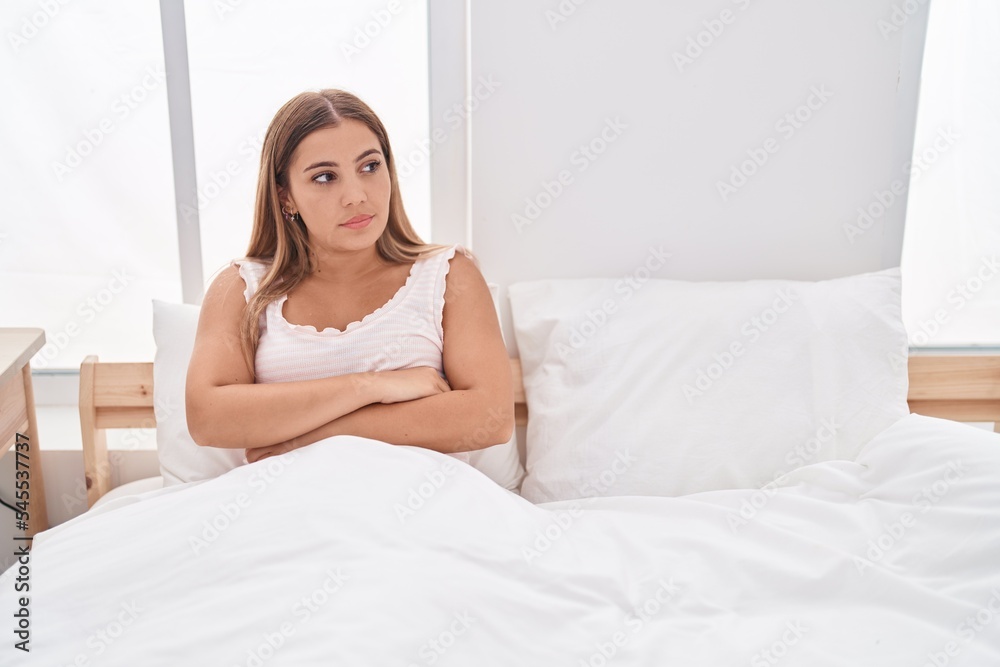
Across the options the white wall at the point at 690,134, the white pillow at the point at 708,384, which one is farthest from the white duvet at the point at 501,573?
the white wall at the point at 690,134

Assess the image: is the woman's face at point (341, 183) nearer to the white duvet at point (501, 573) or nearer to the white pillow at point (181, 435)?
the white pillow at point (181, 435)

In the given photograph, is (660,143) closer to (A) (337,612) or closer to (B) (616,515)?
(B) (616,515)

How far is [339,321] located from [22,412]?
623mm

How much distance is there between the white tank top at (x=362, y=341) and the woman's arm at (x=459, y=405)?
0.03m

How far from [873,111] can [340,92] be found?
1.09 m

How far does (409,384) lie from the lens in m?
1.34

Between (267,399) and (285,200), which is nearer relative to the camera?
(267,399)

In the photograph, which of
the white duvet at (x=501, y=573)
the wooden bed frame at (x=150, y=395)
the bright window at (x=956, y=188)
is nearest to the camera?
the white duvet at (x=501, y=573)

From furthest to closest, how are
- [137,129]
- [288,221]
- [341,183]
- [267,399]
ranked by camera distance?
[137,129]
[288,221]
[341,183]
[267,399]

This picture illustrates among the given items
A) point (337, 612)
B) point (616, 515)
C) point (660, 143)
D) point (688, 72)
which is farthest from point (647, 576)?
point (688, 72)

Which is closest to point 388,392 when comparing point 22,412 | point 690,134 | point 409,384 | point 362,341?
point 409,384

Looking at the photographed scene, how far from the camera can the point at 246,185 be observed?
1758 millimetres

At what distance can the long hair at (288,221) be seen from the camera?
1.40 meters

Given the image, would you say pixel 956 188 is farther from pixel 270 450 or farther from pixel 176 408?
pixel 176 408
